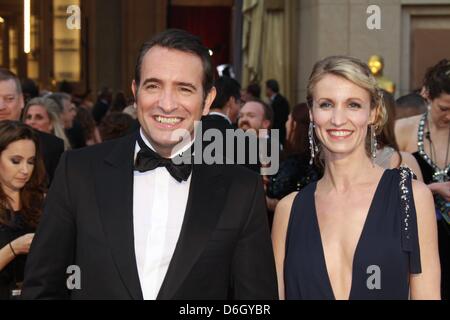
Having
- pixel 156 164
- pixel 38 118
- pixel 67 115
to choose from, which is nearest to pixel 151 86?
pixel 156 164

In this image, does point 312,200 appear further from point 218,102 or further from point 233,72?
point 233,72

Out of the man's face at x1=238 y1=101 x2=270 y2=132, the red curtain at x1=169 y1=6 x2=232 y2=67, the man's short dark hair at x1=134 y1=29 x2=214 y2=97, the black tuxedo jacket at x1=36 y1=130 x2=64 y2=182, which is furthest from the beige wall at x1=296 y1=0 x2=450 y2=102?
the red curtain at x1=169 y1=6 x2=232 y2=67

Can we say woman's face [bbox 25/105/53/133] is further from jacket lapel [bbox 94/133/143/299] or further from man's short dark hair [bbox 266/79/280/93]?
man's short dark hair [bbox 266/79/280/93]

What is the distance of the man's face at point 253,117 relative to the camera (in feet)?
27.1

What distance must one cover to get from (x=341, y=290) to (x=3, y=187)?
227 centimetres

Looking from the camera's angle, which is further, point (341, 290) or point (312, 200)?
point (312, 200)

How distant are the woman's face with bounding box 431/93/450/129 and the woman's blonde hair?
185 centimetres

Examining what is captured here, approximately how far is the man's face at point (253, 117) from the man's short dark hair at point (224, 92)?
8.8 inches

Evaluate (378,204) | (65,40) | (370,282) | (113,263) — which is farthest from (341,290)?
(65,40)

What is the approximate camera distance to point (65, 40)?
70.4ft

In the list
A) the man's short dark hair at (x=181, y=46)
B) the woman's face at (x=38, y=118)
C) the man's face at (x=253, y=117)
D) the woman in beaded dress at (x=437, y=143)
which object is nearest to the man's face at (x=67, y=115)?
the woman's face at (x=38, y=118)

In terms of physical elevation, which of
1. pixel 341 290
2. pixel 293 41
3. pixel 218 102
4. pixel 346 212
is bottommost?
pixel 341 290

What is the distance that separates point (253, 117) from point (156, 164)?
518cm

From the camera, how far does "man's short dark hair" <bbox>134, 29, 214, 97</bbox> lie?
3115 millimetres
